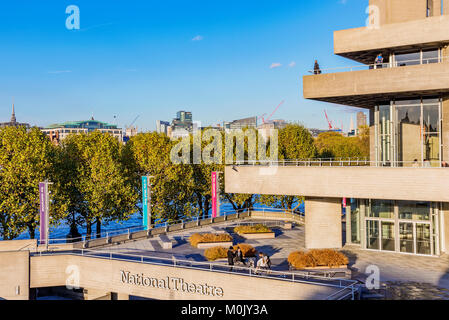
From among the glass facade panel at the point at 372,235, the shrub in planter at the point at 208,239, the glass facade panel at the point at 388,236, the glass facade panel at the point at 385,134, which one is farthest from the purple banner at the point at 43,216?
the glass facade panel at the point at 385,134

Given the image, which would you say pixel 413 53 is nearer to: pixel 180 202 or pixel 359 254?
pixel 359 254

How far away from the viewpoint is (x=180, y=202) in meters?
54.4

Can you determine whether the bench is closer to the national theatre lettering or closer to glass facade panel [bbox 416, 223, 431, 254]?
the national theatre lettering

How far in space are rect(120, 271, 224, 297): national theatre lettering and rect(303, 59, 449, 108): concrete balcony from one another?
48.6 feet

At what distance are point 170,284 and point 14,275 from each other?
11190 millimetres

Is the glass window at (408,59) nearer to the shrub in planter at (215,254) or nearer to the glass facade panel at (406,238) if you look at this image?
the glass facade panel at (406,238)

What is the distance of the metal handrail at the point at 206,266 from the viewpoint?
907 inches

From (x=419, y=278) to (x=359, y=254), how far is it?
267 inches

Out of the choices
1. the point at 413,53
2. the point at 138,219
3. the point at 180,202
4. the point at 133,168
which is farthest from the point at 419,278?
the point at 138,219

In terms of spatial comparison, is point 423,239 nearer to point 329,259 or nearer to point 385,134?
point 385,134

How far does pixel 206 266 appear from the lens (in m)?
27.3

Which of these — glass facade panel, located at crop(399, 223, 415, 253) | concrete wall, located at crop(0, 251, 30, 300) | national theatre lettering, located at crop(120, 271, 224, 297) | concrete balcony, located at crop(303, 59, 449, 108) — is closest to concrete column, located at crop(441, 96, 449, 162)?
concrete balcony, located at crop(303, 59, 449, 108)

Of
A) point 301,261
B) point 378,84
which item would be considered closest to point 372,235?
point 301,261

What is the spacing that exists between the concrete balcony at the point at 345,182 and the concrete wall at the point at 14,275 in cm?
1613
